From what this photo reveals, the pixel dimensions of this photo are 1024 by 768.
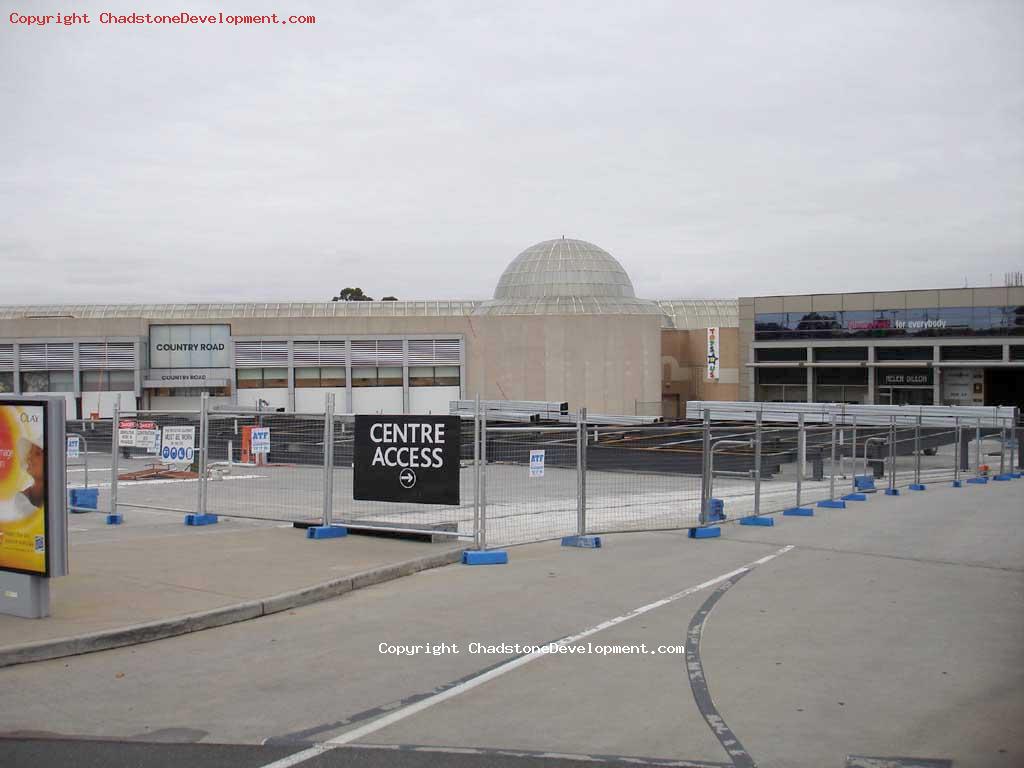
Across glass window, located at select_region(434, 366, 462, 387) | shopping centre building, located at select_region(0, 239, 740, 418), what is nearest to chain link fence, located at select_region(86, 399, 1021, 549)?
shopping centre building, located at select_region(0, 239, 740, 418)

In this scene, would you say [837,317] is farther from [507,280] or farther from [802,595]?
[802,595]

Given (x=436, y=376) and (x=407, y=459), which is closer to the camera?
(x=407, y=459)

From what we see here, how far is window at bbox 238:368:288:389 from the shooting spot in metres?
61.2

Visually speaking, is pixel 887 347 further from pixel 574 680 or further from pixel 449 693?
pixel 449 693

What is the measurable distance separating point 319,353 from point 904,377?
3890 centimetres

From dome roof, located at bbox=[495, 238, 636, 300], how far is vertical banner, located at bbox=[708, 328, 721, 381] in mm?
6307

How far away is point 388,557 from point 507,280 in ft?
195

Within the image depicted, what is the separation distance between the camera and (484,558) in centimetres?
1207

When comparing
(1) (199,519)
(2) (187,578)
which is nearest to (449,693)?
(2) (187,578)

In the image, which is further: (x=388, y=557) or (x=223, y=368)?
(x=223, y=368)

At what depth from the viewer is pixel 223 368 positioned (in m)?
60.8

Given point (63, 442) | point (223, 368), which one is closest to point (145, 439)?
point (63, 442)

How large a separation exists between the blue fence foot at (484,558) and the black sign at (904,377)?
194ft

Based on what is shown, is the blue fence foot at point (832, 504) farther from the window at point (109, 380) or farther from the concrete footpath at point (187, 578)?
the window at point (109, 380)
